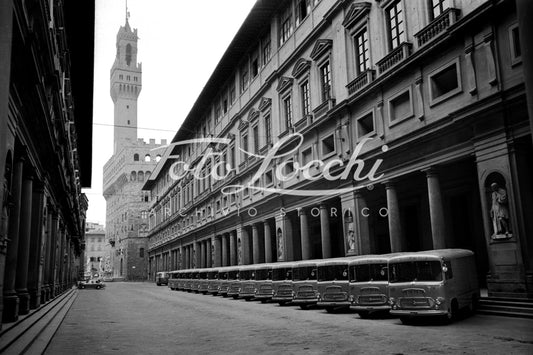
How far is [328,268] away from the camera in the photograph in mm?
19859

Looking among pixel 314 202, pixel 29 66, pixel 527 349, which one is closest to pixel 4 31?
pixel 29 66

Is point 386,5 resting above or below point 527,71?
above

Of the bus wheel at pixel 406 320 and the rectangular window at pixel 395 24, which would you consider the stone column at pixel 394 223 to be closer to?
the rectangular window at pixel 395 24

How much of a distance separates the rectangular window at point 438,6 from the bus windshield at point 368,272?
34.1 ft

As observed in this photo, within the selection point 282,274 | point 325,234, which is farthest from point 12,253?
point 325,234

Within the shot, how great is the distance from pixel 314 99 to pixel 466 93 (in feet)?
40.5

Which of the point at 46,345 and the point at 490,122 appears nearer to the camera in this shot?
the point at 46,345

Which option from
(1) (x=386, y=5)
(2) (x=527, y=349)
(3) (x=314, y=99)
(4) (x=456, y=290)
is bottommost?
(2) (x=527, y=349)

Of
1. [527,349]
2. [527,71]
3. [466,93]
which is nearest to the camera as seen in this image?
[527,71]

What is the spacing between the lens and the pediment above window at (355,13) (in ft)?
80.0

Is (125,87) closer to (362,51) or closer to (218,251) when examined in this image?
(218,251)

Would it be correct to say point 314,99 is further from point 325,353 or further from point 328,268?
point 325,353

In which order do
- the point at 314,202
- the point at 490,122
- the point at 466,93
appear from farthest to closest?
the point at 314,202 → the point at 466,93 → the point at 490,122

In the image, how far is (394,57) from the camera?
73.2ft
